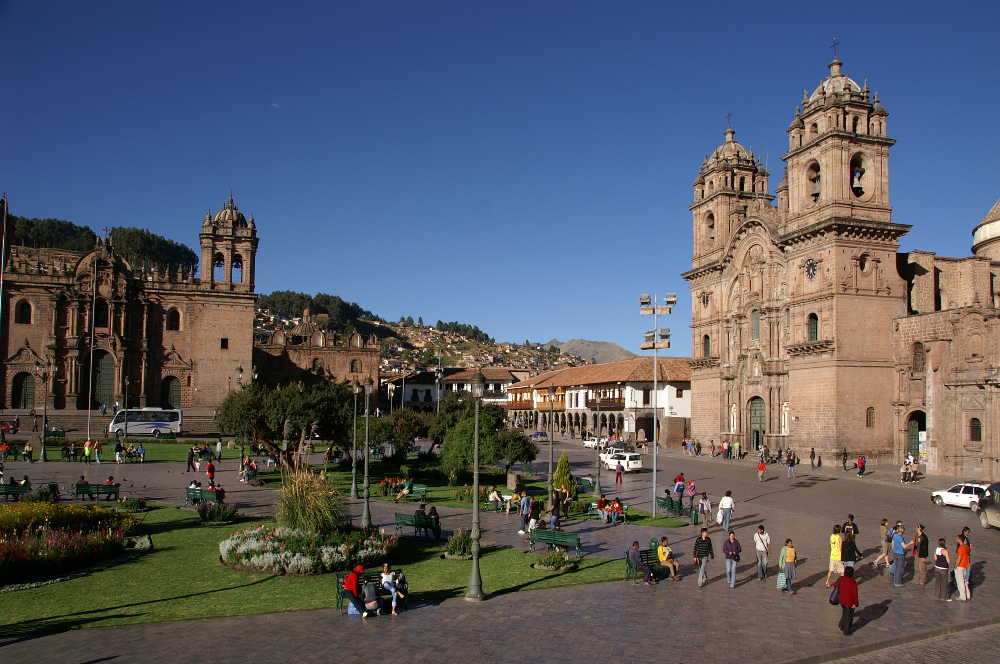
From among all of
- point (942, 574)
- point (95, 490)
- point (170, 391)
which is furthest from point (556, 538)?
point (170, 391)

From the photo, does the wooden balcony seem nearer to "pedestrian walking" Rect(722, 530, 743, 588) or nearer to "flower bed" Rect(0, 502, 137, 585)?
"pedestrian walking" Rect(722, 530, 743, 588)

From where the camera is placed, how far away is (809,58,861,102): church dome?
40.7 meters

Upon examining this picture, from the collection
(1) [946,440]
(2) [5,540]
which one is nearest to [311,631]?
(2) [5,540]

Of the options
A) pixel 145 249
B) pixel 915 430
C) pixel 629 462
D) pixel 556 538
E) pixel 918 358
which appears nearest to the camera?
pixel 556 538

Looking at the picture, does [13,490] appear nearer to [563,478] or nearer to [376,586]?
[376,586]

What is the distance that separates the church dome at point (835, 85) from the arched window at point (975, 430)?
18.9 meters

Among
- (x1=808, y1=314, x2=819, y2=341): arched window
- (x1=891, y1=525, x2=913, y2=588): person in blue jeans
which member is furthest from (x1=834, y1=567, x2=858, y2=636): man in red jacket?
(x1=808, y1=314, x2=819, y2=341): arched window

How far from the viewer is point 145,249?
4188 inches

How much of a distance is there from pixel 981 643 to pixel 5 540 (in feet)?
55.5

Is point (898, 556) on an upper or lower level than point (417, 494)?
upper

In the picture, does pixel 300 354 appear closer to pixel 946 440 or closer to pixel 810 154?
pixel 810 154

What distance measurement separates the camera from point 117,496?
893 inches

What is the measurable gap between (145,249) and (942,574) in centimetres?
11147

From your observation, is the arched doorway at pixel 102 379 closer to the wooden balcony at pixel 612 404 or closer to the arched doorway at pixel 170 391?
the arched doorway at pixel 170 391
